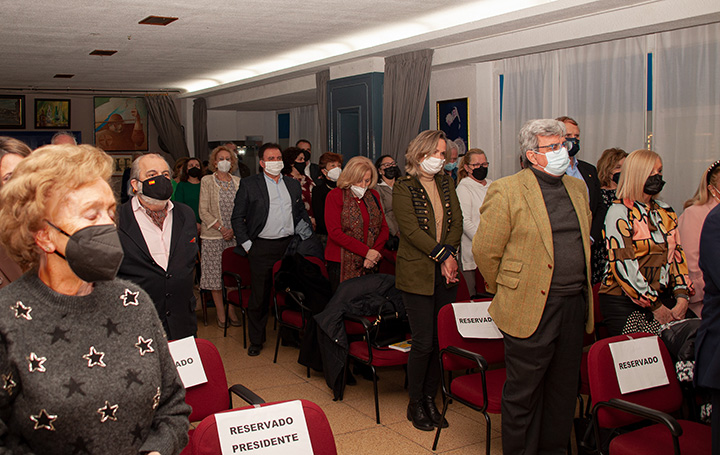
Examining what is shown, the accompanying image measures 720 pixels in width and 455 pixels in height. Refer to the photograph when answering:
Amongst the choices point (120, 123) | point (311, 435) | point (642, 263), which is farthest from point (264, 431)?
point (120, 123)

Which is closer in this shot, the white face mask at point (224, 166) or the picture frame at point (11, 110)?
the white face mask at point (224, 166)

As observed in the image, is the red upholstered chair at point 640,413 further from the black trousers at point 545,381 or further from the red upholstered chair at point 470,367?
the red upholstered chair at point 470,367

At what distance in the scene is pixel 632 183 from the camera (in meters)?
3.56

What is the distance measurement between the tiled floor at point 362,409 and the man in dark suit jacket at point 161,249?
1.34 m

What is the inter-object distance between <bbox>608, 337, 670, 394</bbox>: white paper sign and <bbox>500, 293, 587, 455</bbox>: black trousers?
0.96 feet

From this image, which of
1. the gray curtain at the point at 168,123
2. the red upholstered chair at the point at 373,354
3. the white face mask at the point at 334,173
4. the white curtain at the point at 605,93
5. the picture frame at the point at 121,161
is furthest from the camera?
the picture frame at the point at 121,161

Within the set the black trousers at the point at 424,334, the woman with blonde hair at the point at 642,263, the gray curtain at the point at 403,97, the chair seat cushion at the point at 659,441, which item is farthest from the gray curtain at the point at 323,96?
the chair seat cushion at the point at 659,441

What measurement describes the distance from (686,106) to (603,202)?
146 cm

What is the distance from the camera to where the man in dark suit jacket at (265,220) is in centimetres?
539

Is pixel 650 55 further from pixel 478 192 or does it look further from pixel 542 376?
pixel 542 376

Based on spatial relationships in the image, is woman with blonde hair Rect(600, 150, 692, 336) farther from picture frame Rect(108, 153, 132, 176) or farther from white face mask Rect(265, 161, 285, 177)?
picture frame Rect(108, 153, 132, 176)

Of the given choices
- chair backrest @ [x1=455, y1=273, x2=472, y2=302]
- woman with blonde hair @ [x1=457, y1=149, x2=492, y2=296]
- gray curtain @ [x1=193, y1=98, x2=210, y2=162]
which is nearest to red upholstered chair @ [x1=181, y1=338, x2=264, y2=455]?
chair backrest @ [x1=455, y1=273, x2=472, y2=302]

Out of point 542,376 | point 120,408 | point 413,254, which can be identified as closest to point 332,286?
point 413,254

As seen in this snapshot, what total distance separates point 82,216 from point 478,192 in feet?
14.3
